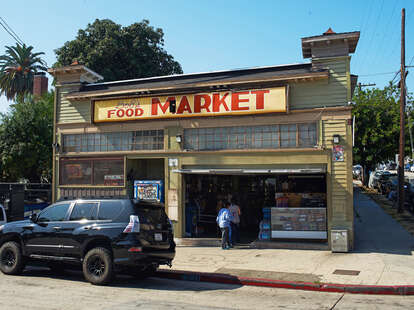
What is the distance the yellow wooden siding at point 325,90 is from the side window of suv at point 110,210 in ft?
24.9

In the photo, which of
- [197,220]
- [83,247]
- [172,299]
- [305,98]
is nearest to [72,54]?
[197,220]

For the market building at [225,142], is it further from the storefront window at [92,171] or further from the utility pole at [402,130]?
the utility pole at [402,130]

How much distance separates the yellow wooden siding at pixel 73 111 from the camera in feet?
56.6

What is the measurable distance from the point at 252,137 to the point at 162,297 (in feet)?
26.5

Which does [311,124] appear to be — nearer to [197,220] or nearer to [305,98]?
[305,98]

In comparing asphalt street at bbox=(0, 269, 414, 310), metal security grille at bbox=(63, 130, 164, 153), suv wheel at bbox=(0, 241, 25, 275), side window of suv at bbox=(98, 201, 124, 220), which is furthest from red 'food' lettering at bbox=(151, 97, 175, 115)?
asphalt street at bbox=(0, 269, 414, 310)

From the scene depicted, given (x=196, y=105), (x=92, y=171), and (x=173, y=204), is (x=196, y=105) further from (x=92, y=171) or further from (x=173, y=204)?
(x=92, y=171)

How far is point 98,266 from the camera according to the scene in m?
8.86

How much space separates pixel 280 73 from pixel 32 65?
36420 mm

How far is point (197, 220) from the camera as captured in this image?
54.3 feet

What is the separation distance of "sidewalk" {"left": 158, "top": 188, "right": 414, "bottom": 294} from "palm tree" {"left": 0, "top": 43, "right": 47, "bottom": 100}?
34577mm

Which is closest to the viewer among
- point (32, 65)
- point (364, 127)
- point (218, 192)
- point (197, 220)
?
point (197, 220)

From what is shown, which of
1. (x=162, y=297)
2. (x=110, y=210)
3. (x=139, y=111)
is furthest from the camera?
(x=139, y=111)

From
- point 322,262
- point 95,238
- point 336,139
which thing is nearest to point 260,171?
point 336,139
